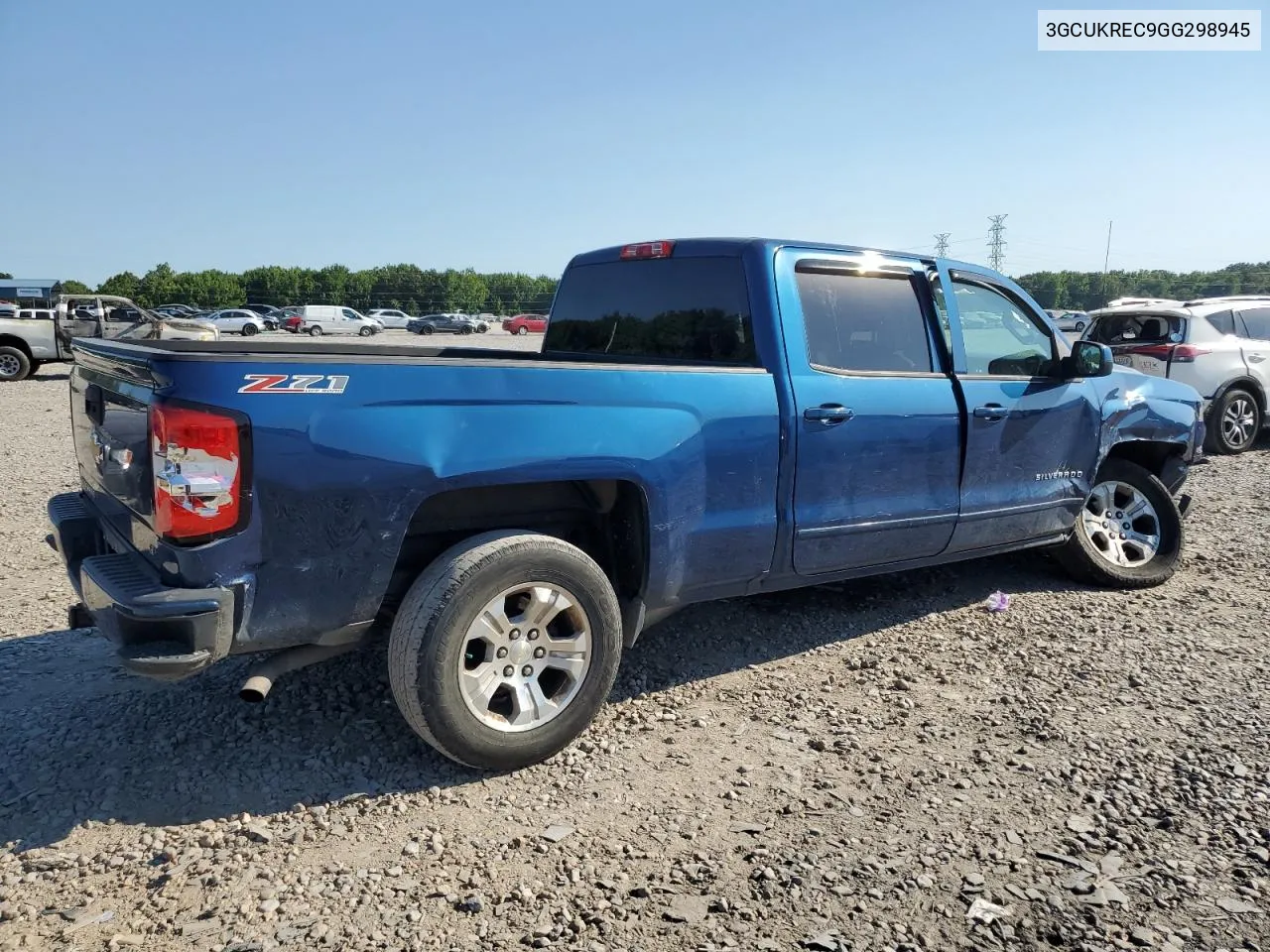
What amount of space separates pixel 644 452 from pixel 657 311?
123 centimetres

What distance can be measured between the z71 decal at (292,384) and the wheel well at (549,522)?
0.54 m

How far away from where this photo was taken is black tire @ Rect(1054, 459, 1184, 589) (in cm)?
534

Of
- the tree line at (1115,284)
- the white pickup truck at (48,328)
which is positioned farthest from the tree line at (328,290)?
the white pickup truck at (48,328)

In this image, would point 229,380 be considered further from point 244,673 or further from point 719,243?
point 719,243

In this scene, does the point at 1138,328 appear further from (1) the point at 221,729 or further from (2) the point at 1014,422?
(1) the point at 221,729

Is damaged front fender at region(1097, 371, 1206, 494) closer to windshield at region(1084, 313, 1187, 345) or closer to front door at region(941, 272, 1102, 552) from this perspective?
front door at region(941, 272, 1102, 552)

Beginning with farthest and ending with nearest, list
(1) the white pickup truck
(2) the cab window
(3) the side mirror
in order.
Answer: (1) the white pickup truck, (3) the side mirror, (2) the cab window

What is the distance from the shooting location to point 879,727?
3658 millimetres

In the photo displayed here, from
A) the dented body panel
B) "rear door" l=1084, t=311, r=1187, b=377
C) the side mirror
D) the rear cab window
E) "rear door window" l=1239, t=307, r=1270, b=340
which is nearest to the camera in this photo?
the dented body panel

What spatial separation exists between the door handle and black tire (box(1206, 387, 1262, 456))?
27.6ft

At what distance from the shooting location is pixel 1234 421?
10461 millimetres

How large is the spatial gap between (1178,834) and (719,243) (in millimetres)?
2843

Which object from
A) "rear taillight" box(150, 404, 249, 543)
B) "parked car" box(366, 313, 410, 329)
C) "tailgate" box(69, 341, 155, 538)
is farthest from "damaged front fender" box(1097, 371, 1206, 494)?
"parked car" box(366, 313, 410, 329)

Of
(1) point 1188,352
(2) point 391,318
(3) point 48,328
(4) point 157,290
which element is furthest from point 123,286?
(1) point 1188,352
